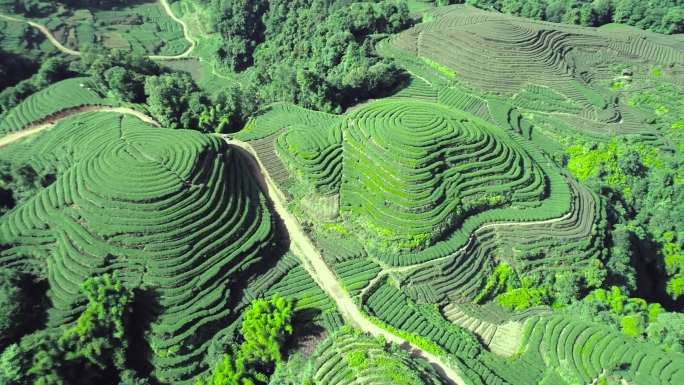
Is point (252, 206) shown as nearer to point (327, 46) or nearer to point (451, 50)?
point (327, 46)

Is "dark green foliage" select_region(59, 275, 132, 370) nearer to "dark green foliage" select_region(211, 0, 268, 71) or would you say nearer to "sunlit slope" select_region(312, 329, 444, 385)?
"sunlit slope" select_region(312, 329, 444, 385)

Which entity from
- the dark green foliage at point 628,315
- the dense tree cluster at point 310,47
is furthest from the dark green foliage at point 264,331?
the dense tree cluster at point 310,47

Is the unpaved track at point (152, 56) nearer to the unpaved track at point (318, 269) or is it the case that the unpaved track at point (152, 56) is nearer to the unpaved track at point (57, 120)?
the unpaved track at point (57, 120)

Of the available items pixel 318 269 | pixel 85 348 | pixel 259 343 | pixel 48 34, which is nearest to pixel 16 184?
pixel 85 348

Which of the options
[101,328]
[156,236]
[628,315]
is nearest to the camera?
[101,328]

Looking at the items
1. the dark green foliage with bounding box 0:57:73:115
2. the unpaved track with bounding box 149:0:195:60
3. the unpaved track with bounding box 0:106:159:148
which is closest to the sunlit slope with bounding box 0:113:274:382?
the unpaved track with bounding box 0:106:159:148

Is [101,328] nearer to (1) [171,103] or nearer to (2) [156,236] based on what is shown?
(2) [156,236]

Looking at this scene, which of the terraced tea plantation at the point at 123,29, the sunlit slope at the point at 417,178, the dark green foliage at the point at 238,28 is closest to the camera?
the sunlit slope at the point at 417,178
